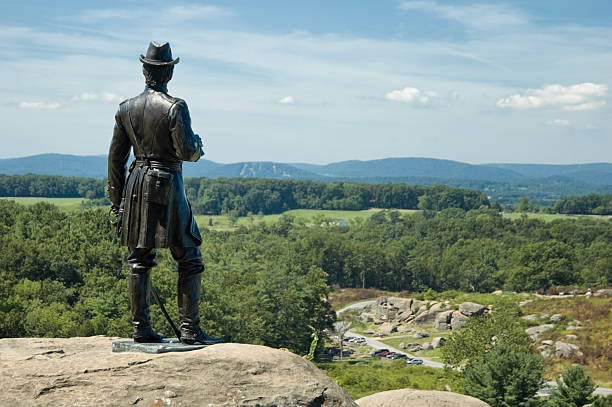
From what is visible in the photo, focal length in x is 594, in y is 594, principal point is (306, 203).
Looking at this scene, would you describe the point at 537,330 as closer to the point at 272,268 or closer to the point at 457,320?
the point at 457,320

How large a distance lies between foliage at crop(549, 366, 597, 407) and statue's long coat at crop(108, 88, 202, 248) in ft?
76.6

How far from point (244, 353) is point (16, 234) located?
51.5 m

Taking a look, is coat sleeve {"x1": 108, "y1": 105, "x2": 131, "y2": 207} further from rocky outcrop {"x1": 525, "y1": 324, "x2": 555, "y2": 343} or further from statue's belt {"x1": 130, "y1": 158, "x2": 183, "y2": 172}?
rocky outcrop {"x1": 525, "y1": 324, "x2": 555, "y2": 343}

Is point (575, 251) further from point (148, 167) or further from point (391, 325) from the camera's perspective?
point (148, 167)

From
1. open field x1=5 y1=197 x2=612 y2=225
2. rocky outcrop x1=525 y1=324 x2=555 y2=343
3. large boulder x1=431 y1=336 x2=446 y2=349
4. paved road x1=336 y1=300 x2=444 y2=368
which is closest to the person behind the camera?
paved road x1=336 y1=300 x2=444 y2=368

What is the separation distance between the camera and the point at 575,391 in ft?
84.6

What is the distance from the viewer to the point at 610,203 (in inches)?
7244

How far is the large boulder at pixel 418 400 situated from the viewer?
10.9m

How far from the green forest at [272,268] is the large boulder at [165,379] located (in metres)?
22.6

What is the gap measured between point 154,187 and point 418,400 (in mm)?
6447

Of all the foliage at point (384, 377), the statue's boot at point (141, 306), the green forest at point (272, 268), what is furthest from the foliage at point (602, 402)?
the statue's boot at point (141, 306)

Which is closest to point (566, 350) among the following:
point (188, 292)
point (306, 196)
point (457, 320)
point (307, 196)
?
point (457, 320)

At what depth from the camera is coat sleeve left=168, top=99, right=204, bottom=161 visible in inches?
298

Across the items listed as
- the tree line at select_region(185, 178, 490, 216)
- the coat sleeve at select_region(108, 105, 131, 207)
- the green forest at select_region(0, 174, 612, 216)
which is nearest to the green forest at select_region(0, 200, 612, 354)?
the coat sleeve at select_region(108, 105, 131, 207)
